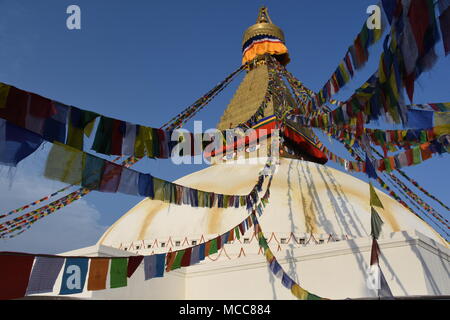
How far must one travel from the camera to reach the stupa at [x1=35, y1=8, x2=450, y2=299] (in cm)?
719

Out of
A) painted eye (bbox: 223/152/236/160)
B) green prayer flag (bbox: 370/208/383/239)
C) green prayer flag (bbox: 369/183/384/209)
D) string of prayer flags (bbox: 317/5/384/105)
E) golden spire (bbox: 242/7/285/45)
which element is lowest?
green prayer flag (bbox: 370/208/383/239)

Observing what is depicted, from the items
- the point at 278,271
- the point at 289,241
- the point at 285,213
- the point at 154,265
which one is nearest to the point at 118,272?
the point at 154,265

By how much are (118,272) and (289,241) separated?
241 inches

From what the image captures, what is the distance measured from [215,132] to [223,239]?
87.3 inches

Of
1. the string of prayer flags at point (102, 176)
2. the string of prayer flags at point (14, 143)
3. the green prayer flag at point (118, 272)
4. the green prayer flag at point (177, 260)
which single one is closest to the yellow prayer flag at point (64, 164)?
the string of prayer flags at point (102, 176)

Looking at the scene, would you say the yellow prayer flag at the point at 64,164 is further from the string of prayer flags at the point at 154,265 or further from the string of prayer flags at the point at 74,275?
the string of prayer flags at the point at 154,265

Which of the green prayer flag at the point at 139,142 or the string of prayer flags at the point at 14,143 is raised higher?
the green prayer flag at the point at 139,142

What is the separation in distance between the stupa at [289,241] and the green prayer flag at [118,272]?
3.64 m

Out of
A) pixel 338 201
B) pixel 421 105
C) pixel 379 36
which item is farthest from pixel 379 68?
pixel 338 201

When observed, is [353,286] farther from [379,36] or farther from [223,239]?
[379,36]

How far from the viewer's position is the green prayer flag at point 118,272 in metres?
4.02

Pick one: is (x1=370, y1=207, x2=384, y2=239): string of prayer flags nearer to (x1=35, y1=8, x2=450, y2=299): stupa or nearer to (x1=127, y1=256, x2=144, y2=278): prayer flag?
(x1=35, y1=8, x2=450, y2=299): stupa

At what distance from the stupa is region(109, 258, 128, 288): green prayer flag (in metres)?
3.64

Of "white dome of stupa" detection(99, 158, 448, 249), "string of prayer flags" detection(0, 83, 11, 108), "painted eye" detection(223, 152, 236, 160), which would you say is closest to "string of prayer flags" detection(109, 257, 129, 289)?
"string of prayer flags" detection(0, 83, 11, 108)
